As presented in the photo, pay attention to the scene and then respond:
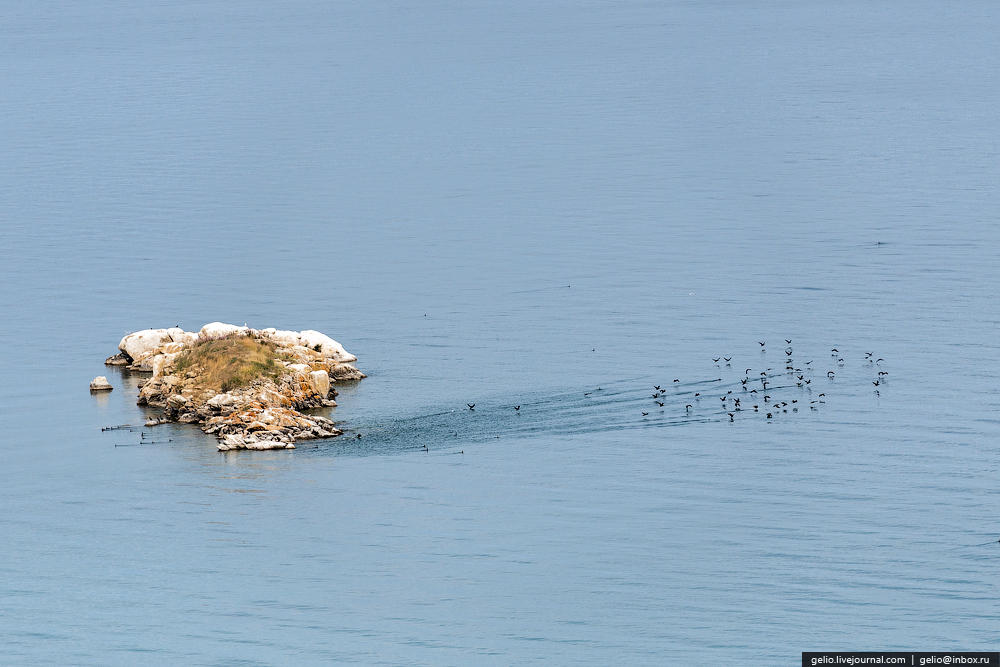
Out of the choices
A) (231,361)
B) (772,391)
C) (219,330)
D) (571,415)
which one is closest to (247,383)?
(231,361)

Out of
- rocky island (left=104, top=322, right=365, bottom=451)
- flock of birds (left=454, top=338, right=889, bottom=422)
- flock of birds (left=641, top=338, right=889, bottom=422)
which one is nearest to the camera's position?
rocky island (left=104, top=322, right=365, bottom=451)

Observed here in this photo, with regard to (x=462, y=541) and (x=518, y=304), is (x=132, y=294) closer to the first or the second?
(x=518, y=304)

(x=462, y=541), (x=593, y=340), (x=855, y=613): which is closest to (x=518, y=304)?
(x=593, y=340)

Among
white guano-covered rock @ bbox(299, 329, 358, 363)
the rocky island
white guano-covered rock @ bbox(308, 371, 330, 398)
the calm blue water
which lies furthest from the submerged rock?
white guano-covered rock @ bbox(308, 371, 330, 398)

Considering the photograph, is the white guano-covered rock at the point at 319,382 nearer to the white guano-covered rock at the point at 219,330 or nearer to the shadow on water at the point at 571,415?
the shadow on water at the point at 571,415

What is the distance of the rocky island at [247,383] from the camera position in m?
99.0

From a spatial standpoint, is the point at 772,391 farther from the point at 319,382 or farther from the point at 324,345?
the point at 324,345

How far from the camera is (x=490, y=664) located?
69312 mm

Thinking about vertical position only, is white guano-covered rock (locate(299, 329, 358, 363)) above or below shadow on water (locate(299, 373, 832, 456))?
above

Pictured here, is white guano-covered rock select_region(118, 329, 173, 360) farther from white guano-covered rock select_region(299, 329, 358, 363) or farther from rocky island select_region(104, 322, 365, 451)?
white guano-covered rock select_region(299, 329, 358, 363)

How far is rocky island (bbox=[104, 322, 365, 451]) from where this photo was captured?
9900 centimetres

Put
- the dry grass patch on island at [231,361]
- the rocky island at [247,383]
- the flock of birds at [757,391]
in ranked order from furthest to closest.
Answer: the dry grass patch on island at [231,361] < the flock of birds at [757,391] < the rocky island at [247,383]

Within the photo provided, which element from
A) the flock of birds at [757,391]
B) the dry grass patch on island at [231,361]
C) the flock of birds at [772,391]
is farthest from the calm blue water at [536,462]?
the dry grass patch on island at [231,361]

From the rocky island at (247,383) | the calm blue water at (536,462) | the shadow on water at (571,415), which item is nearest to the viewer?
the calm blue water at (536,462)
